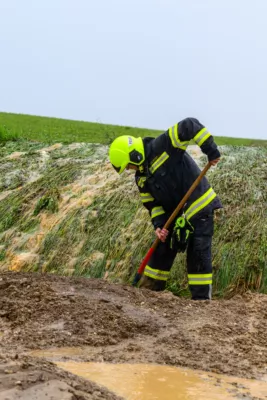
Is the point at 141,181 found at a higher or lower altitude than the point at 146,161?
lower

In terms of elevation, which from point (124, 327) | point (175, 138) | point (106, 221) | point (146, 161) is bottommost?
point (124, 327)

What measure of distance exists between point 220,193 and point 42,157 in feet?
12.9

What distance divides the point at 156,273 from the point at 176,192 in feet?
3.04

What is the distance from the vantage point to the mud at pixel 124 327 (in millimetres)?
Answer: 4715

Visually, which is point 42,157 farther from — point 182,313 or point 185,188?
point 182,313

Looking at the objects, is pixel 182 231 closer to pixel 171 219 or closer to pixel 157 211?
pixel 171 219

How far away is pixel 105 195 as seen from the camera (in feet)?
29.3

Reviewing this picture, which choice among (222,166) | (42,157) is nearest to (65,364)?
(222,166)

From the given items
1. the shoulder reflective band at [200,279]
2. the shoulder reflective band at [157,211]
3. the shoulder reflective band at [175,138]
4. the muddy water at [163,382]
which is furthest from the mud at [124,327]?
the shoulder reflective band at [175,138]

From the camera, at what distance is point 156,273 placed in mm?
7184

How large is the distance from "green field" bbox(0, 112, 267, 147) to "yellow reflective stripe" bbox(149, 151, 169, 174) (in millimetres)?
5613

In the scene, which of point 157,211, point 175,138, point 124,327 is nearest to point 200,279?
point 157,211

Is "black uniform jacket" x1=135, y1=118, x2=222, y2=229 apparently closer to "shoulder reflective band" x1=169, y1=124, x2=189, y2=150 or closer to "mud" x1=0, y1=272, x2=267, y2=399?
"shoulder reflective band" x1=169, y1=124, x2=189, y2=150

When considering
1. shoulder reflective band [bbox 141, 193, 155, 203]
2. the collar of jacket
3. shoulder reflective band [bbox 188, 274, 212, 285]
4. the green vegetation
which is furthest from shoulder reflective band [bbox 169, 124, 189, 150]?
the green vegetation
